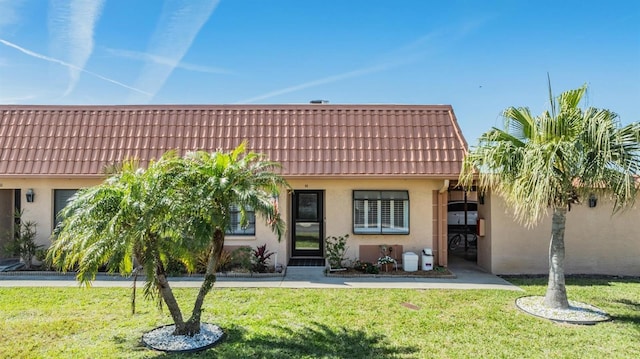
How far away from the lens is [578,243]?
10.3 meters

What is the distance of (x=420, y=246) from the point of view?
35.4ft

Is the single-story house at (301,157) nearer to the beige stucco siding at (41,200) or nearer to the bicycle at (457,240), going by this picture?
the beige stucco siding at (41,200)

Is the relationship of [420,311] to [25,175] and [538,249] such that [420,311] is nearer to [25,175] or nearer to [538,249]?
[538,249]

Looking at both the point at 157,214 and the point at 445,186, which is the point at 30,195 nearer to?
the point at 157,214

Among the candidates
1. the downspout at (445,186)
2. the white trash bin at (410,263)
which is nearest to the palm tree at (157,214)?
the white trash bin at (410,263)

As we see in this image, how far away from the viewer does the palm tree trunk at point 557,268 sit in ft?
22.8

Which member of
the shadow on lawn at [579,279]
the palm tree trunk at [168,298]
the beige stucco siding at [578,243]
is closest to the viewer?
the palm tree trunk at [168,298]

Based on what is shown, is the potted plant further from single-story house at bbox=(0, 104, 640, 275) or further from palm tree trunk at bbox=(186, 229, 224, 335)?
palm tree trunk at bbox=(186, 229, 224, 335)

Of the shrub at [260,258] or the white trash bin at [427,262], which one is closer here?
the shrub at [260,258]

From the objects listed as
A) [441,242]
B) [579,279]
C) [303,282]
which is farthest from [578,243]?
[303,282]

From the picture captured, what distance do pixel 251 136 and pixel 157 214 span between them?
6646mm

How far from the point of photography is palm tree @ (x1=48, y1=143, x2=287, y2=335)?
4.96 meters

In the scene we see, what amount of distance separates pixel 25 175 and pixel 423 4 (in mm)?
12755

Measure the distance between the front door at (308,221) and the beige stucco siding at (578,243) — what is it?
506 cm
